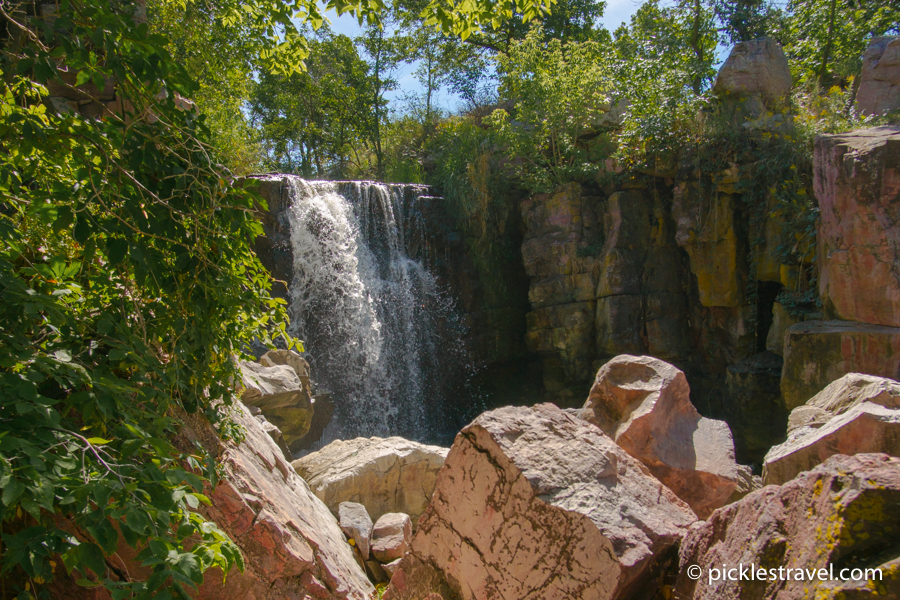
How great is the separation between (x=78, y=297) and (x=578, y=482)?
6.61ft

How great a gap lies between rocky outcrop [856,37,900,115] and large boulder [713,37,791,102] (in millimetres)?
1845

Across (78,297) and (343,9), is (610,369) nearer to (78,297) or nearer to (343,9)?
(343,9)

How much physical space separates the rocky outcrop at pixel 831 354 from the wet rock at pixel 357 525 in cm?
603

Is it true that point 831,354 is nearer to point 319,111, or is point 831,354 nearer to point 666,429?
point 666,429

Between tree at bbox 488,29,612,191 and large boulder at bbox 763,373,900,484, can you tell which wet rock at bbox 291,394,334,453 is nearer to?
tree at bbox 488,29,612,191

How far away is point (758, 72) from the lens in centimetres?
1105

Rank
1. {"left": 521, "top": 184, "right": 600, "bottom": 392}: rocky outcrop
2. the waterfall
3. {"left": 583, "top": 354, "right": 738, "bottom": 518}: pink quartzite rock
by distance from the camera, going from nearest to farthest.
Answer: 1. {"left": 583, "top": 354, "right": 738, "bottom": 518}: pink quartzite rock
2. the waterfall
3. {"left": 521, "top": 184, "right": 600, "bottom": 392}: rocky outcrop

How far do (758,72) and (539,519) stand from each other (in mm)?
11748

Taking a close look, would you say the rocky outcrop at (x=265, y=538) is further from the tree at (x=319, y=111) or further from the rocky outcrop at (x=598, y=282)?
the tree at (x=319, y=111)

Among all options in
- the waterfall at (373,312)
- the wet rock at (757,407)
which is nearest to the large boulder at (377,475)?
the waterfall at (373,312)

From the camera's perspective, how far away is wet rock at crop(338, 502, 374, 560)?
4.23 meters

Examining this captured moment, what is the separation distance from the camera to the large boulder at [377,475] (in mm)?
5473

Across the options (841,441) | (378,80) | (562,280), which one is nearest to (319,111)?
Answer: (378,80)

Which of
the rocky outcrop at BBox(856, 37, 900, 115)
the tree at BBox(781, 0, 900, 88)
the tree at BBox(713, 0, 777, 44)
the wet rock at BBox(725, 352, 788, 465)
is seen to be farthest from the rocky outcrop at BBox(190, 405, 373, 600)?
the tree at BBox(713, 0, 777, 44)
